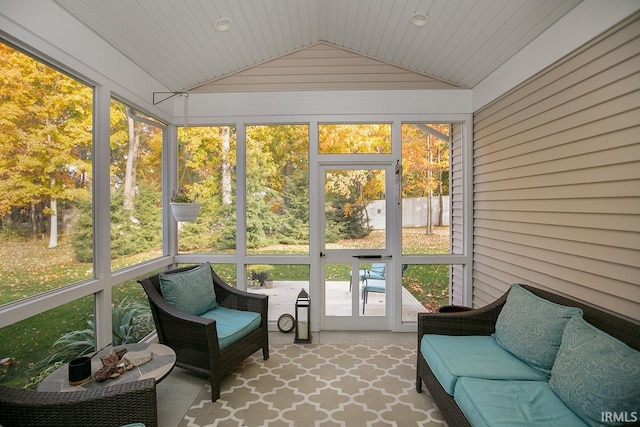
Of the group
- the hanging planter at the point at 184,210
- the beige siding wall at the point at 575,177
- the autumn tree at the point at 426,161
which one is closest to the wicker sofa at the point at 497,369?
the beige siding wall at the point at 575,177

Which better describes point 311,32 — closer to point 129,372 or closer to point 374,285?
point 374,285

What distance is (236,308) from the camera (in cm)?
318

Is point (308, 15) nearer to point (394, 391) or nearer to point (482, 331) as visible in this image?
point (482, 331)

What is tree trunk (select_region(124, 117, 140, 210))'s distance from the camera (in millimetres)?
3068

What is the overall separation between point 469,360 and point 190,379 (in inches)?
89.5

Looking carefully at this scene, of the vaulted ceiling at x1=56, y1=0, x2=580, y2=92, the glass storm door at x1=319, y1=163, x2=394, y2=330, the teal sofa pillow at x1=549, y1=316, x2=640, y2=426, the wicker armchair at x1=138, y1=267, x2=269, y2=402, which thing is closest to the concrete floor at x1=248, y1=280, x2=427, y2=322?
the glass storm door at x1=319, y1=163, x2=394, y2=330

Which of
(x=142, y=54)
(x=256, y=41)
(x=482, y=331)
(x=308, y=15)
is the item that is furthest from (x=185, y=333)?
(x=308, y=15)

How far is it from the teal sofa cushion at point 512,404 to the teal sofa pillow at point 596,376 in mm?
65

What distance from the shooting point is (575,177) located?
2215 millimetres

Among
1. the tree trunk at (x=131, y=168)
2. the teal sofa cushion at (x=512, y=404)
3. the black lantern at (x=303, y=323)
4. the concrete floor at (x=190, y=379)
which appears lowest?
the concrete floor at (x=190, y=379)

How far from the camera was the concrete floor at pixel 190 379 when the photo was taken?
90.7 inches

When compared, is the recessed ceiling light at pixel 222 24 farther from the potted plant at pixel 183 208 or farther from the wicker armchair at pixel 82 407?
the wicker armchair at pixel 82 407

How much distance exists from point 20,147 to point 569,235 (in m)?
3.72

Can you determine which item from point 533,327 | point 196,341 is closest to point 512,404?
point 533,327
